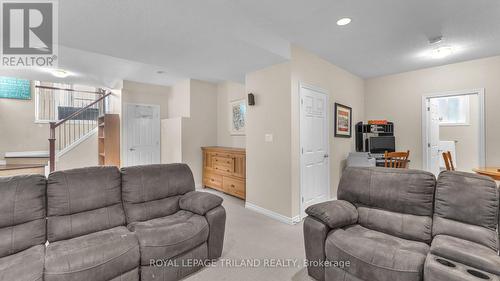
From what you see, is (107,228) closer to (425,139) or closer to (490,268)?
(490,268)

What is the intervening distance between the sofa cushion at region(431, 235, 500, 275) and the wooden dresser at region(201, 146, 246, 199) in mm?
3007

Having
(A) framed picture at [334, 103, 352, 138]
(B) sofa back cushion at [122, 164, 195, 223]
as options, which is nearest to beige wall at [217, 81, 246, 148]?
(A) framed picture at [334, 103, 352, 138]

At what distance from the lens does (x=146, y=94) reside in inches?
210

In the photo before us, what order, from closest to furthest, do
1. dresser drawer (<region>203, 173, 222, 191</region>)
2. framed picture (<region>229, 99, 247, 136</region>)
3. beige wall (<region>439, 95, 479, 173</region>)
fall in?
dresser drawer (<region>203, 173, 222, 191</region>) → framed picture (<region>229, 99, 247, 136</region>) → beige wall (<region>439, 95, 479, 173</region>)

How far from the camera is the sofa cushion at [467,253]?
1.21 metres

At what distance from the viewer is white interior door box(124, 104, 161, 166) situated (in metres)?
5.04

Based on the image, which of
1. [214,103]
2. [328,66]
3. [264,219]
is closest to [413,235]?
[264,219]

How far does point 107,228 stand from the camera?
1.91 metres

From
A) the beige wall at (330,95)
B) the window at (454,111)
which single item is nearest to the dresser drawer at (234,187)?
the beige wall at (330,95)

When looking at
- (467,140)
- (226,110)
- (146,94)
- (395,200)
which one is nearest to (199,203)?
(395,200)

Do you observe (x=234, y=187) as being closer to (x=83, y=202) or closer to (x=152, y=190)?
(x=152, y=190)

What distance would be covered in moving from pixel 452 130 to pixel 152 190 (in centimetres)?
717

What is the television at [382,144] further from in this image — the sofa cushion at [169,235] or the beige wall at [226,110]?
the sofa cushion at [169,235]

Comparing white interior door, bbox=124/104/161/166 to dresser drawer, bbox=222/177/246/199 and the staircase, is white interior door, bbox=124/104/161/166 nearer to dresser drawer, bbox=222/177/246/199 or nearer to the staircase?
the staircase
